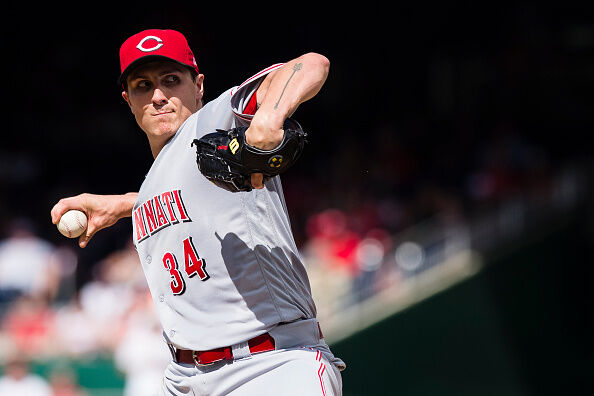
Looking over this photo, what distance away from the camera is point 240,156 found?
2355mm

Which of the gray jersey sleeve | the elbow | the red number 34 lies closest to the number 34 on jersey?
the red number 34

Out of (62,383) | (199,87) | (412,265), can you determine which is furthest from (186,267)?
(412,265)

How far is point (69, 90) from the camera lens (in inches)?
545

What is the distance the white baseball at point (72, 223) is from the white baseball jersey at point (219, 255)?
0.45 m

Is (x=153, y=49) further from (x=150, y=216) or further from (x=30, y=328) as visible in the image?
(x=30, y=328)

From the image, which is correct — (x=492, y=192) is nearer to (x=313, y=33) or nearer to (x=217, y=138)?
(x=313, y=33)

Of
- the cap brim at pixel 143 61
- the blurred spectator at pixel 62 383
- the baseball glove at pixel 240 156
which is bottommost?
the blurred spectator at pixel 62 383

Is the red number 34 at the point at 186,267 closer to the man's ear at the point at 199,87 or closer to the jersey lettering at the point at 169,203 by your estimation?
the jersey lettering at the point at 169,203

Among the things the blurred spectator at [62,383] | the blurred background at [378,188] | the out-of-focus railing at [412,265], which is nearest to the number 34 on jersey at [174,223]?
the blurred background at [378,188]

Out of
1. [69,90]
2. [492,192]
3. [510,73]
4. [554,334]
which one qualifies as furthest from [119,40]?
[554,334]

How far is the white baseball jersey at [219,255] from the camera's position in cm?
276

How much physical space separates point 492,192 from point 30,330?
4.70 meters

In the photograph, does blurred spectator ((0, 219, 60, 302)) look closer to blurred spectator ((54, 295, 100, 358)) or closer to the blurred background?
the blurred background

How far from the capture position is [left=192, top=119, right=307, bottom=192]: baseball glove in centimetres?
233
